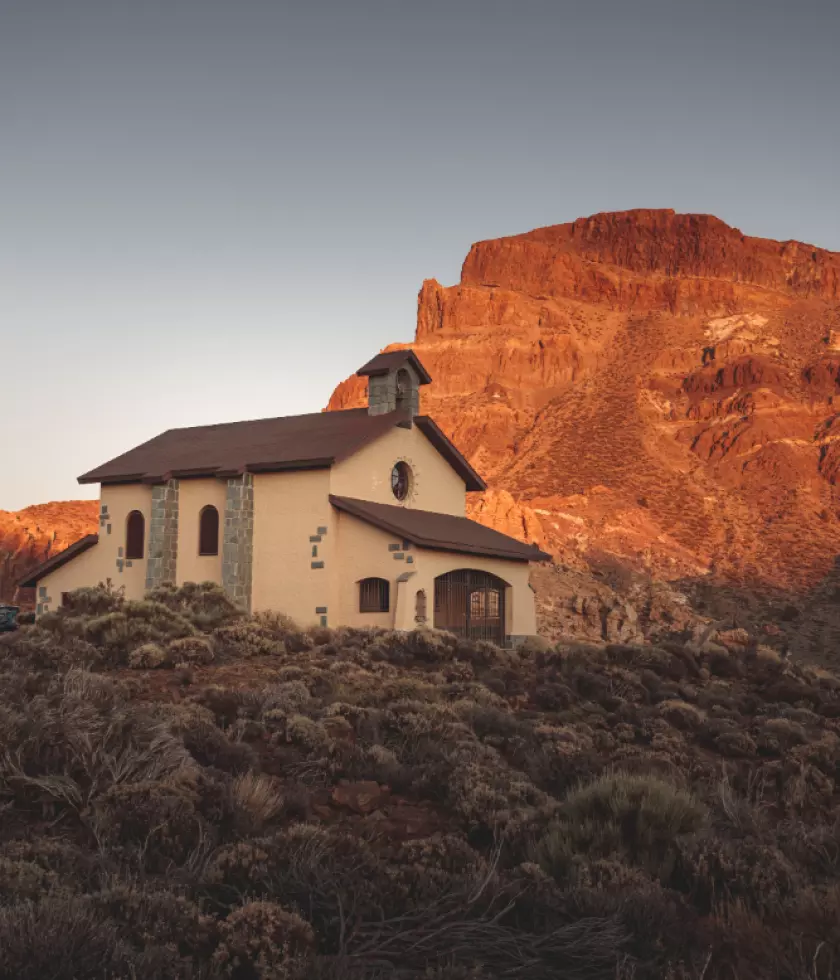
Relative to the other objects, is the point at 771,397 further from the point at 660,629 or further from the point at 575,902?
the point at 575,902

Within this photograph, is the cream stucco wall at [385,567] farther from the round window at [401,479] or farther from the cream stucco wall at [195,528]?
the cream stucco wall at [195,528]

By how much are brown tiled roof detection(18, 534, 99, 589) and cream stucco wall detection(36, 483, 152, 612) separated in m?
0.17

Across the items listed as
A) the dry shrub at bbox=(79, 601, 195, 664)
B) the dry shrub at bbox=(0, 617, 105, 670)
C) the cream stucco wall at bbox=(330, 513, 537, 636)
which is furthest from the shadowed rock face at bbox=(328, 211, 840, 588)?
the dry shrub at bbox=(0, 617, 105, 670)

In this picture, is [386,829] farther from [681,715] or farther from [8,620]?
[8,620]

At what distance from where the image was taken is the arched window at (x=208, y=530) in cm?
2702

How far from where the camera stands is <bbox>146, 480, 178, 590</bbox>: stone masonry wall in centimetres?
2745

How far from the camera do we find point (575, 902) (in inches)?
274

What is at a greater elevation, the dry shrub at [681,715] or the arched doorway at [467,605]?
the arched doorway at [467,605]

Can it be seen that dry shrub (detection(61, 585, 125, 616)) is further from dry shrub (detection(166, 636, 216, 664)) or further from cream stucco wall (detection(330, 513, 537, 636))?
cream stucco wall (detection(330, 513, 537, 636))

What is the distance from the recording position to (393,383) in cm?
2811

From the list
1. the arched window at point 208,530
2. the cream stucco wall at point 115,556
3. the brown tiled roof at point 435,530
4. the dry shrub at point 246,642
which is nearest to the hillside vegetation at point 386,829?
the dry shrub at point 246,642

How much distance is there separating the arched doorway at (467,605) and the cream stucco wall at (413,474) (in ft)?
9.65

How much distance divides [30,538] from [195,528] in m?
48.4

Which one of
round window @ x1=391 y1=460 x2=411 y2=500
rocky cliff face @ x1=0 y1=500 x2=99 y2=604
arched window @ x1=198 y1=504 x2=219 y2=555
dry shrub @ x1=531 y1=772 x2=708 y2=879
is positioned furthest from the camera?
rocky cliff face @ x1=0 y1=500 x2=99 y2=604
